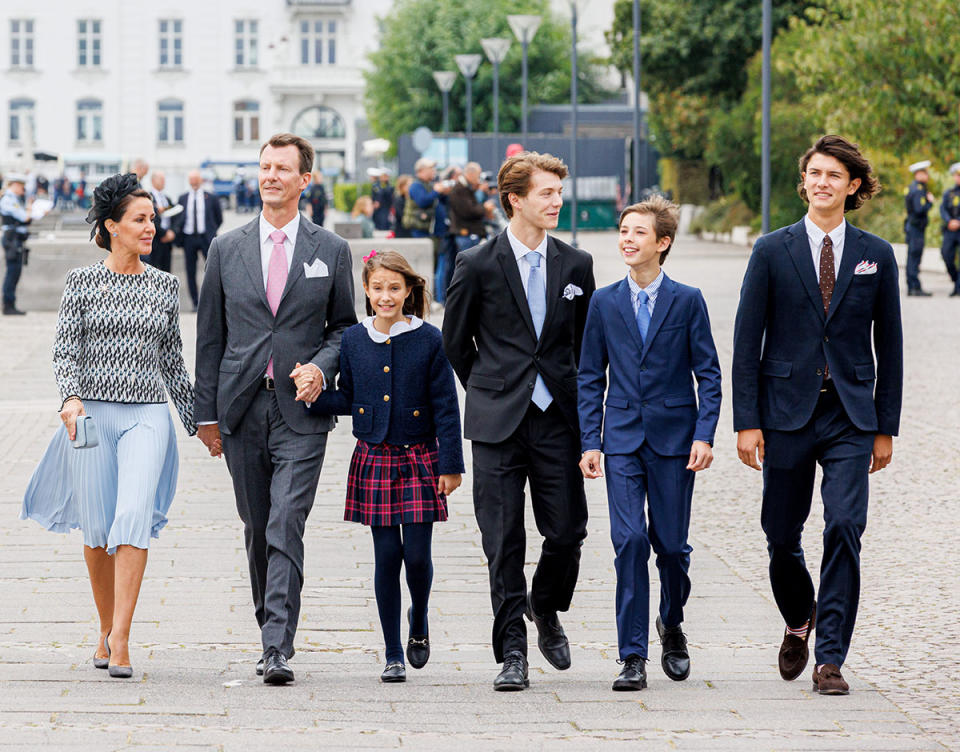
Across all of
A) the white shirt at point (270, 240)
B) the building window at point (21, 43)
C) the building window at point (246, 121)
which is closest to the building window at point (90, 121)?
the building window at point (21, 43)

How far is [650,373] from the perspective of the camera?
588 centimetres

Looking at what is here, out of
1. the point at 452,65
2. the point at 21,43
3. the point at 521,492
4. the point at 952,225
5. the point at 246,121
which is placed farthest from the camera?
the point at 246,121

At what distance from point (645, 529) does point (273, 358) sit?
1335 mm

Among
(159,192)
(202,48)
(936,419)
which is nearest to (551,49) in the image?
(202,48)

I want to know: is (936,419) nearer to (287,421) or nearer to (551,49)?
(287,421)

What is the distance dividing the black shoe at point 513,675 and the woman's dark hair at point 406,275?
1184 mm

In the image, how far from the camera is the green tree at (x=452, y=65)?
221 ft

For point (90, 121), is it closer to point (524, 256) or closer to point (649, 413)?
point (524, 256)

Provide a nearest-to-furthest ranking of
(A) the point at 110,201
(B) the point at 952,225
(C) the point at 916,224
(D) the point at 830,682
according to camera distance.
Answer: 1. (D) the point at 830,682
2. (A) the point at 110,201
3. (B) the point at 952,225
4. (C) the point at 916,224

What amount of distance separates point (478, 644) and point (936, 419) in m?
7.30

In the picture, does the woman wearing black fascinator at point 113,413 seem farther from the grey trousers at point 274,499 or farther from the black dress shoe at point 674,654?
the black dress shoe at point 674,654

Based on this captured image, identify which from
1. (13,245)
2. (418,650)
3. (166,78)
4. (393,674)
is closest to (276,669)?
(393,674)

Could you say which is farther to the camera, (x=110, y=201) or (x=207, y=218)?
(x=207, y=218)

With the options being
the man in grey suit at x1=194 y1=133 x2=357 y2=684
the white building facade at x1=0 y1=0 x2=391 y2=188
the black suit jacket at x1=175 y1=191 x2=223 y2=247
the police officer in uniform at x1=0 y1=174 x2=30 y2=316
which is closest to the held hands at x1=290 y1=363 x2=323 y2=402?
the man in grey suit at x1=194 y1=133 x2=357 y2=684
